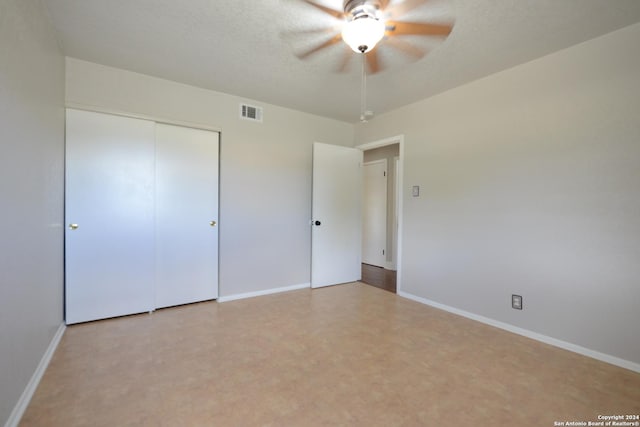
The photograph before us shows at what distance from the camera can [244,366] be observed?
1.97m

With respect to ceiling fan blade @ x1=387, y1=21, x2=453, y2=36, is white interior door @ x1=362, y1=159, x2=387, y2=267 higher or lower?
lower

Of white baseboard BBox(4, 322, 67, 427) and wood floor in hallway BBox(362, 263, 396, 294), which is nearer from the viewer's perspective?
white baseboard BBox(4, 322, 67, 427)

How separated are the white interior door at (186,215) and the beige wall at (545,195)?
8.20 feet

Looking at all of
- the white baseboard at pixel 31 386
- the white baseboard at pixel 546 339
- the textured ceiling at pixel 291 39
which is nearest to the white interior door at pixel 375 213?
the white baseboard at pixel 546 339

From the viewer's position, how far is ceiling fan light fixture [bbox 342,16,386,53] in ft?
4.95

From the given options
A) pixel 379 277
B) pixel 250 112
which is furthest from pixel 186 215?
pixel 379 277

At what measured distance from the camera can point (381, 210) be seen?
5.41m

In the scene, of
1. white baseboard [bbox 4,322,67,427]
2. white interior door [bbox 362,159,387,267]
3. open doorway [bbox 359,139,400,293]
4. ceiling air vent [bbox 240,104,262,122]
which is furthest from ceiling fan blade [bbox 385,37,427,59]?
white interior door [bbox 362,159,387,267]

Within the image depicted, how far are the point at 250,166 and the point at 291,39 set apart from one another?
1.66 meters

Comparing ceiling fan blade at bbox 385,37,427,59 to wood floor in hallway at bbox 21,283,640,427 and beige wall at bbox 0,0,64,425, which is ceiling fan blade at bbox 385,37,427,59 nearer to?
beige wall at bbox 0,0,64,425

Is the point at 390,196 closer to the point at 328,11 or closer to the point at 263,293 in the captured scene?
the point at 263,293

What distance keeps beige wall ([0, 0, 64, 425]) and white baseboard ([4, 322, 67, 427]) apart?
0.04 metres

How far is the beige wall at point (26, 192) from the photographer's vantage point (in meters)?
1.31

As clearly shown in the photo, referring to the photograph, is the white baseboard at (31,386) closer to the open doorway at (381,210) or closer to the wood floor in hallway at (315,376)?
the wood floor in hallway at (315,376)
